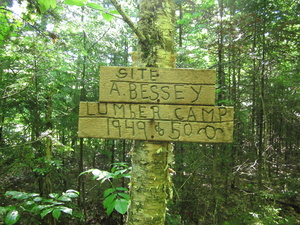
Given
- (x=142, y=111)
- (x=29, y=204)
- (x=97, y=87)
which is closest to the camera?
(x=142, y=111)

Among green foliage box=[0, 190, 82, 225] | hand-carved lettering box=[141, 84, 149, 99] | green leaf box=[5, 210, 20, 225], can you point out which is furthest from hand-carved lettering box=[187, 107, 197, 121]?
green leaf box=[5, 210, 20, 225]

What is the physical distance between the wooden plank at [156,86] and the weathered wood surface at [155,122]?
5cm

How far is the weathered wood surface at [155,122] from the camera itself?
1274mm

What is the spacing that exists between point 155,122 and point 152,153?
23cm

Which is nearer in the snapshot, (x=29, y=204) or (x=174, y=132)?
(x=174, y=132)

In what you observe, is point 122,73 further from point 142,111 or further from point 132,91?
point 142,111

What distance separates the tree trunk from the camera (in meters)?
1.27

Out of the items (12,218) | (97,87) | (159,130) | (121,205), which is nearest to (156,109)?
(159,130)

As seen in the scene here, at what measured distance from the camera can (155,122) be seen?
1274mm

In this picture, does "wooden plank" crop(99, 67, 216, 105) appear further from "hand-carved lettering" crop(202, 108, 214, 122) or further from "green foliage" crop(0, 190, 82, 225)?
"green foliage" crop(0, 190, 82, 225)

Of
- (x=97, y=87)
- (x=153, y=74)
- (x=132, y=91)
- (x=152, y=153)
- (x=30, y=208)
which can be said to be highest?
(x=97, y=87)

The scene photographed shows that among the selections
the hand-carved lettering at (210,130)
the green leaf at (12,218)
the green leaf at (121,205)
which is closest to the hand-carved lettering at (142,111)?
the hand-carved lettering at (210,130)

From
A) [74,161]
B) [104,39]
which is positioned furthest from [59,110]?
[74,161]

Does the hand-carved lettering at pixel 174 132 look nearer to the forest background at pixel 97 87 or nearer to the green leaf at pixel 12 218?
the green leaf at pixel 12 218
